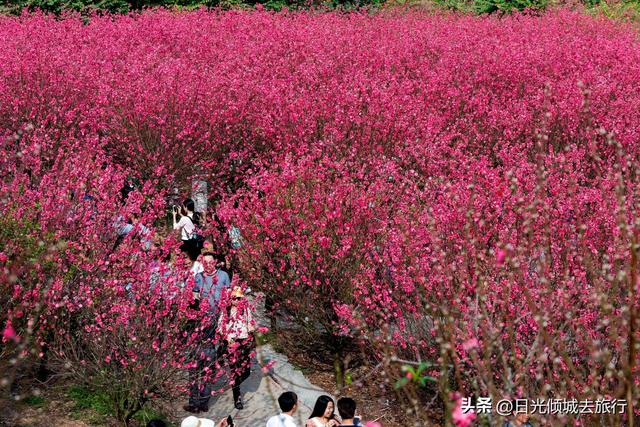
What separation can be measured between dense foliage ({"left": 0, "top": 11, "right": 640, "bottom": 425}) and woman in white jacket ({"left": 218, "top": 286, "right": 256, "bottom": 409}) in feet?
1.46

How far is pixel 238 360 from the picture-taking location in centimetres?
838

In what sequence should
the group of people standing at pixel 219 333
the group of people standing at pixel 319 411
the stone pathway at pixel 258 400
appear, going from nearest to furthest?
the group of people standing at pixel 319 411
the group of people standing at pixel 219 333
the stone pathway at pixel 258 400

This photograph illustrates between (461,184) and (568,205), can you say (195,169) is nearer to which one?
(461,184)

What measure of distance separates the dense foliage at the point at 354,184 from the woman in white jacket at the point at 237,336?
1.46 ft

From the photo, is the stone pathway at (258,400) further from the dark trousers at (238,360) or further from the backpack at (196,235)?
the backpack at (196,235)

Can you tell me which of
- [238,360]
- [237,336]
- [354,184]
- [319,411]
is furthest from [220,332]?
[354,184]

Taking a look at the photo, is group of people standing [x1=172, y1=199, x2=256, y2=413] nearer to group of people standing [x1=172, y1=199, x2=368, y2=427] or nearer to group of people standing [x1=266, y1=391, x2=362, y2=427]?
group of people standing [x1=172, y1=199, x2=368, y2=427]

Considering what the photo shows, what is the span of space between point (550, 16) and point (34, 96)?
51.7 feet

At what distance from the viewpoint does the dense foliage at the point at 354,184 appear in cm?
624

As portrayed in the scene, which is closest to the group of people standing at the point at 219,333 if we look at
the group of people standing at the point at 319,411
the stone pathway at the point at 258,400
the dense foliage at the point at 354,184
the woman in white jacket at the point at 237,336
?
the woman in white jacket at the point at 237,336

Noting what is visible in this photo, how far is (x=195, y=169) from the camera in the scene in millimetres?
12328

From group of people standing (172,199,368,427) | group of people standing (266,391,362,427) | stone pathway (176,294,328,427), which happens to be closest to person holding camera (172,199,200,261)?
group of people standing (172,199,368,427)

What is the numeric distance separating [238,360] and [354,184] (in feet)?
8.18

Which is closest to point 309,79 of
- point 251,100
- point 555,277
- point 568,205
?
point 251,100
